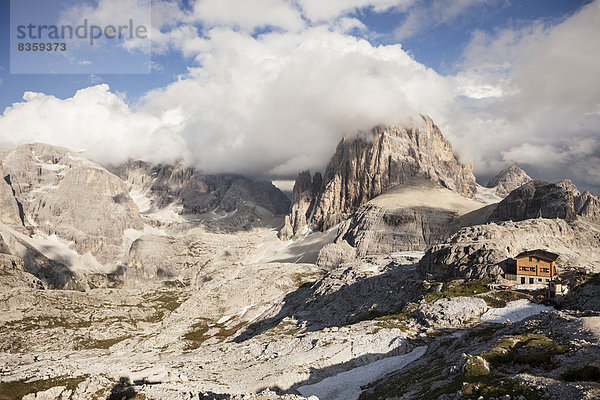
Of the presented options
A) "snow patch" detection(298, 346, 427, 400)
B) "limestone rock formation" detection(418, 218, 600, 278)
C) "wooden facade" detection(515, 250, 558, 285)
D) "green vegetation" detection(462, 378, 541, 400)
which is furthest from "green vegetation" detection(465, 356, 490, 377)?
"limestone rock formation" detection(418, 218, 600, 278)

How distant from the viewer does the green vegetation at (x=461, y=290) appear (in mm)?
87869

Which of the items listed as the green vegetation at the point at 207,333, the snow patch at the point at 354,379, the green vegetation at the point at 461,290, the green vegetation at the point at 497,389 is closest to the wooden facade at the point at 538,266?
the green vegetation at the point at 461,290

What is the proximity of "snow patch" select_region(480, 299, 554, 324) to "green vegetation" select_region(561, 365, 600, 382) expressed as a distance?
4112 centimetres

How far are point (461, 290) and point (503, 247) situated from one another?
32906mm

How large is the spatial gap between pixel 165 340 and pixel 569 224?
18143 centimetres

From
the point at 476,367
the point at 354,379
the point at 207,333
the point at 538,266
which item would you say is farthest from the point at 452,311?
the point at 207,333

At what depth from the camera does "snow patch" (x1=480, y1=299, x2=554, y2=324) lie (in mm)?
69438

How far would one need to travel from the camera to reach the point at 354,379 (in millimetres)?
59906

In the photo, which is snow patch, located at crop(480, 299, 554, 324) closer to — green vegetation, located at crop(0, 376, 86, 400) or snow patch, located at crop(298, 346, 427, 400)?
snow patch, located at crop(298, 346, 427, 400)

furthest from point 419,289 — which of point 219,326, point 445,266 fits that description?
point 219,326

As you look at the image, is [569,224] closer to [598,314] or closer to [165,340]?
[598,314]

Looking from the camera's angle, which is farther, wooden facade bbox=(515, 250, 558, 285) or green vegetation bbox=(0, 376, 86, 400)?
wooden facade bbox=(515, 250, 558, 285)

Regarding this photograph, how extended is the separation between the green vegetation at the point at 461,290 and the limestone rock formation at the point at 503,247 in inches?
221

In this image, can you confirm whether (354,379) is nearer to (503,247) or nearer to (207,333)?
(503,247)
